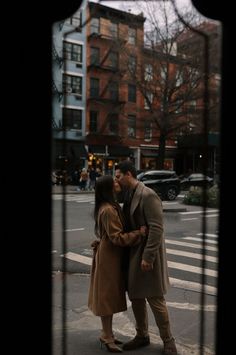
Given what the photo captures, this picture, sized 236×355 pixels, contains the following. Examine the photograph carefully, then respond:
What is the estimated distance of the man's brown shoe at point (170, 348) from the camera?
11.4ft

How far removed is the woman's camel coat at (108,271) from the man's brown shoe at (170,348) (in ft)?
1.62

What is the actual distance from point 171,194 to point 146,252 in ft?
57.3

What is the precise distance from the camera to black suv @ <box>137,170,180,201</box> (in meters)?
20.1

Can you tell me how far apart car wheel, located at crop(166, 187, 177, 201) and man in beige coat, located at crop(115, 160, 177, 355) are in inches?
669

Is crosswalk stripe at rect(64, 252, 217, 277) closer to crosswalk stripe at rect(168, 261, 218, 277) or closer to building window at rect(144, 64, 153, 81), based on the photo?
crosswalk stripe at rect(168, 261, 218, 277)

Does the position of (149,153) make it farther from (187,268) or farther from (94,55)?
(187,268)

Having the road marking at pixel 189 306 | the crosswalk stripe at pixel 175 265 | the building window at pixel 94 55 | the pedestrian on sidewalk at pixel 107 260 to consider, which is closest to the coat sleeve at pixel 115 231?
the pedestrian on sidewalk at pixel 107 260

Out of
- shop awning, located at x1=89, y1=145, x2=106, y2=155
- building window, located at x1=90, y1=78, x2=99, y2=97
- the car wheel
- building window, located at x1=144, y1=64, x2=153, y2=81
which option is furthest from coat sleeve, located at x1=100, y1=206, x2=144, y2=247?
building window, located at x1=90, y1=78, x2=99, y2=97

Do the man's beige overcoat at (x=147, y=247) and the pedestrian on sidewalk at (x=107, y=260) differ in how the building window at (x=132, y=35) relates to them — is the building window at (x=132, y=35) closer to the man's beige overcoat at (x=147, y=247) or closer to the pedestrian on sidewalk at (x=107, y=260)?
the pedestrian on sidewalk at (x=107, y=260)

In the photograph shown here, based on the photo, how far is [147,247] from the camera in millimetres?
3250
